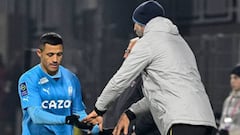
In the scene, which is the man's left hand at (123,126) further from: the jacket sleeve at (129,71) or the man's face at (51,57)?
the man's face at (51,57)

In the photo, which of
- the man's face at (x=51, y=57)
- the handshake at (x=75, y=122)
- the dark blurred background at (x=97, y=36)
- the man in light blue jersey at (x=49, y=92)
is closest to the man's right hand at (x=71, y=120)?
the handshake at (x=75, y=122)

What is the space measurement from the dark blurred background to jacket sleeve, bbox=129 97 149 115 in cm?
579

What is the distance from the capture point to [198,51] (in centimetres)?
1192

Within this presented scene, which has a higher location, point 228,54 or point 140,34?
point 140,34

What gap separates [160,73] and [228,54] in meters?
6.52

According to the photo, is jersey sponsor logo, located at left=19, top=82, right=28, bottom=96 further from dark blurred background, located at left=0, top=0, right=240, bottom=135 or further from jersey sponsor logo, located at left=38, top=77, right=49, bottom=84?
dark blurred background, located at left=0, top=0, right=240, bottom=135

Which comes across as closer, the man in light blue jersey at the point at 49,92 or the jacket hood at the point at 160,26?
the jacket hood at the point at 160,26

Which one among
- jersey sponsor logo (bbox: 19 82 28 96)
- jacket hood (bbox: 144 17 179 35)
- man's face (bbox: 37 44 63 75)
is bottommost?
jersey sponsor logo (bbox: 19 82 28 96)

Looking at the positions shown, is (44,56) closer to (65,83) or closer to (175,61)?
(65,83)

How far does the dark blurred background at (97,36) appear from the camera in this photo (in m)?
11.9

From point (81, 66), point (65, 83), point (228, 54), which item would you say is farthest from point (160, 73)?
point (81, 66)

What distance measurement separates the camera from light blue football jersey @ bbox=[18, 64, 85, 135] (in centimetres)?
597

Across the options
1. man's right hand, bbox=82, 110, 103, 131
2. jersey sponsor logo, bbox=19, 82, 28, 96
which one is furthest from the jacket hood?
jersey sponsor logo, bbox=19, 82, 28, 96

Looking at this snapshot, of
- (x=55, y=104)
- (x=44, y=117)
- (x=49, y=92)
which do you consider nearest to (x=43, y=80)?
(x=49, y=92)
